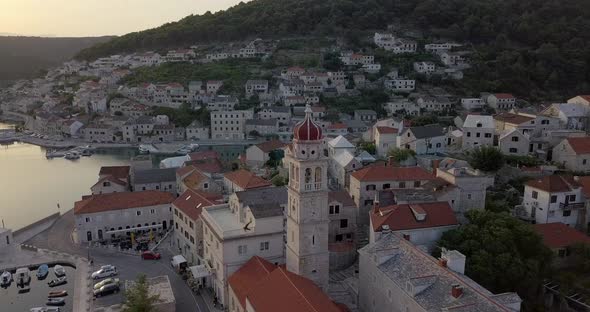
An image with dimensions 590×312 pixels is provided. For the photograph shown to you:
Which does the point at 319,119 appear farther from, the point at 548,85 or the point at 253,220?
the point at 253,220

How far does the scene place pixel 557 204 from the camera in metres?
27.7

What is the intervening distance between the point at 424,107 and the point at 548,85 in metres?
27.5

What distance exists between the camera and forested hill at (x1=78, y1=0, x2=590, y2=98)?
86812 mm

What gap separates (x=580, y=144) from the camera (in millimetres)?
36969

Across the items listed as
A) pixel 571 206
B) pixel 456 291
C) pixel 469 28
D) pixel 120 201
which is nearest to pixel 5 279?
pixel 120 201

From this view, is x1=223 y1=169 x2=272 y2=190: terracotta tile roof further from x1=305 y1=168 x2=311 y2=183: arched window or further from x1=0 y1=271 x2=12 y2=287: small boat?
x1=0 y1=271 x2=12 y2=287: small boat

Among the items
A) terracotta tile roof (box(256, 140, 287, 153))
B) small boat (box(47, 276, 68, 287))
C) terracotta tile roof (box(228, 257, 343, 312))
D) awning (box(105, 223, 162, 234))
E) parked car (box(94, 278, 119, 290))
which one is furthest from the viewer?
terracotta tile roof (box(256, 140, 287, 153))

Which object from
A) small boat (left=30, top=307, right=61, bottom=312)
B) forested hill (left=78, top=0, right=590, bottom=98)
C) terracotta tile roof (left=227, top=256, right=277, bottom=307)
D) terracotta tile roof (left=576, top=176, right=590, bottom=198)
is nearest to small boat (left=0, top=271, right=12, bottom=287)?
small boat (left=30, top=307, right=61, bottom=312)

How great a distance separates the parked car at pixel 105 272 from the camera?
2578 cm

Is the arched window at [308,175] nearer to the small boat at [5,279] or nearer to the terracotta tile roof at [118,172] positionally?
the small boat at [5,279]

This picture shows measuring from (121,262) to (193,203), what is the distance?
5.43 m

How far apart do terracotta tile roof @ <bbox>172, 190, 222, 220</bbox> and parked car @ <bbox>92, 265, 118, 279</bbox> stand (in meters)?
5.16

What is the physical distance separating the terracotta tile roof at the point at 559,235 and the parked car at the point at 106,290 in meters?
22.4

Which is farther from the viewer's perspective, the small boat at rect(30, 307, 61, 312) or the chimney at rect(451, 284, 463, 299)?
the small boat at rect(30, 307, 61, 312)
